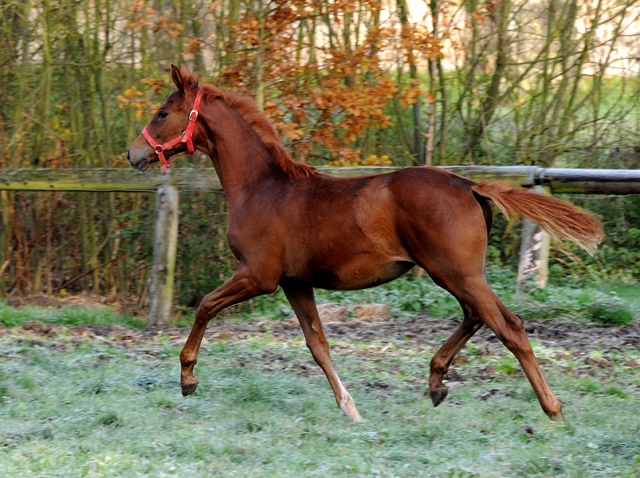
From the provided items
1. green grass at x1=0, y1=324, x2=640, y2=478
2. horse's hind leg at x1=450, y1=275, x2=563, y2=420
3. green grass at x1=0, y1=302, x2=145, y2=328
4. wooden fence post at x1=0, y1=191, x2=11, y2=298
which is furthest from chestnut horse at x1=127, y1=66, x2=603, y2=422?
wooden fence post at x1=0, y1=191, x2=11, y2=298

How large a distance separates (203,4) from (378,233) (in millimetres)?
6442

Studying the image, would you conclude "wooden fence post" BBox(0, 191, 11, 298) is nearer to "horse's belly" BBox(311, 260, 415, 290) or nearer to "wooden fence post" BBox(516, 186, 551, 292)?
"horse's belly" BBox(311, 260, 415, 290)

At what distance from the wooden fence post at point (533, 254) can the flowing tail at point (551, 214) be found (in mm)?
2851

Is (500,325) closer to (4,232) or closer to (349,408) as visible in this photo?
(349,408)

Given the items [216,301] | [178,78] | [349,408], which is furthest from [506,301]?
[178,78]

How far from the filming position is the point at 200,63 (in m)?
9.84

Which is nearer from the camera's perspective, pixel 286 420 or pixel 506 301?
pixel 286 420

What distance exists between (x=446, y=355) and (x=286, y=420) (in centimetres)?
121

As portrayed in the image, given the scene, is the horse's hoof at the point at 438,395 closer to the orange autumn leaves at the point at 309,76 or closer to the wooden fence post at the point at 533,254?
the wooden fence post at the point at 533,254

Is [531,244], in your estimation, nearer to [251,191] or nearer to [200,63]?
[251,191]

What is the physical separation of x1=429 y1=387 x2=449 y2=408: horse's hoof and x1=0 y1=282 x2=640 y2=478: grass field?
0.27 feet

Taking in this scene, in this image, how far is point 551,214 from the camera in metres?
4.37

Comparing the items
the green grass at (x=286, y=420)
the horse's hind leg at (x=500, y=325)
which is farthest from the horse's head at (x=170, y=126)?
the horse's hind leg at (x=500, y=325)

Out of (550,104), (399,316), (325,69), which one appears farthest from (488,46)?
(399,316)
